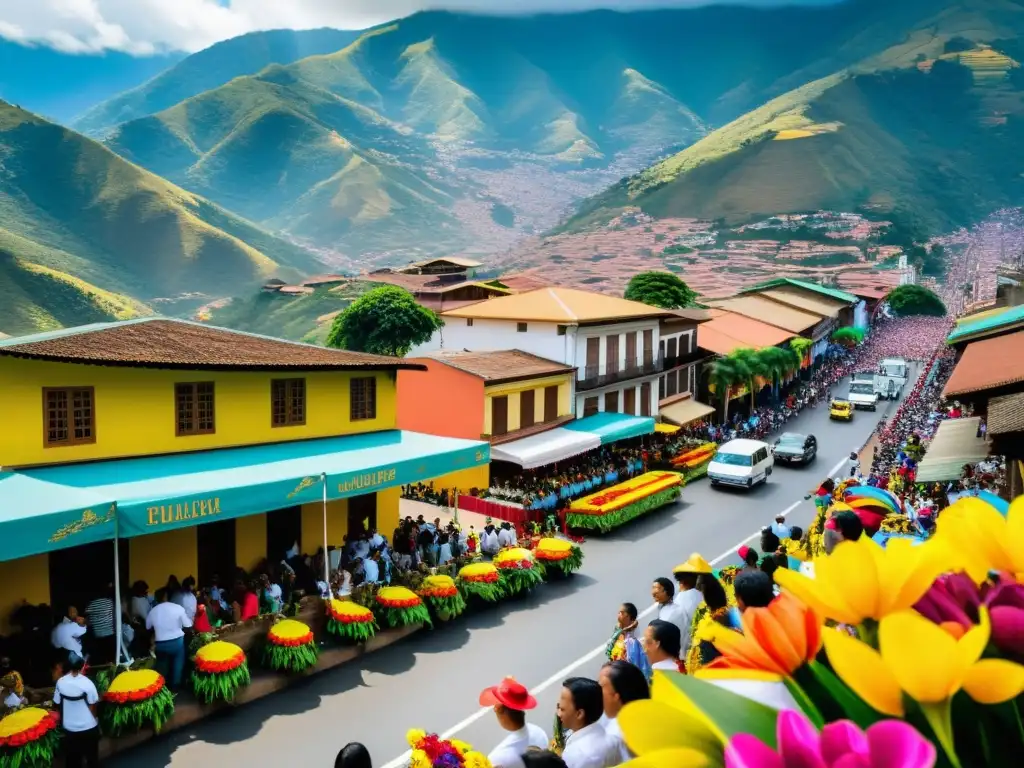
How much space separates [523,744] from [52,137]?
617 feet

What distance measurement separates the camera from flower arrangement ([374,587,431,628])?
1482 centimetres

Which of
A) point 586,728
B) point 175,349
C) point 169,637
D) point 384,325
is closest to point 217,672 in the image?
point 169,637

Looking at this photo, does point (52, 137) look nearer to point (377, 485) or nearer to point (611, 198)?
point (611, 198)

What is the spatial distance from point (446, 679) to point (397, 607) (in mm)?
1728

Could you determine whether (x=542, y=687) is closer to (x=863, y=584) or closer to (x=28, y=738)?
(x=28, y=738)

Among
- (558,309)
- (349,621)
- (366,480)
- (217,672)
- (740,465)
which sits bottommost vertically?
(740,465)

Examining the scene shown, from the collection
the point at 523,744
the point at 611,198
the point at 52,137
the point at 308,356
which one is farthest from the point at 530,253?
the point at 523,744

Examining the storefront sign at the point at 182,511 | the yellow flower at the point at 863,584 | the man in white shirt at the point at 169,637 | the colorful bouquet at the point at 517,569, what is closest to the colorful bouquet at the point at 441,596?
the colorful bouquet at the point at 517,569

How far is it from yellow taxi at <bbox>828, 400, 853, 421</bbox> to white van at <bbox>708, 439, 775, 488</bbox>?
49.2ft

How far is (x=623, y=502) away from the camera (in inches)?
961

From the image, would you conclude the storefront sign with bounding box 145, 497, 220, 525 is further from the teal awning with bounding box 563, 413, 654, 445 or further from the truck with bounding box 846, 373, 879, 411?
the truck with bounding box 846, 373, 879, 411

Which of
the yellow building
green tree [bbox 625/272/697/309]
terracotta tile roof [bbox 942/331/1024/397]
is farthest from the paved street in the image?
green tree [bbox 625/272/697/309]

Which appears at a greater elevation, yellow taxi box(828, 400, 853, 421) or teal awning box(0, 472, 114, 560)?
teal awning box(0, 472, 114, 560)

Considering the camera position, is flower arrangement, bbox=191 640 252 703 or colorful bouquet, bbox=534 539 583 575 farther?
colorful bouquet, bbox=534 539 583 575
